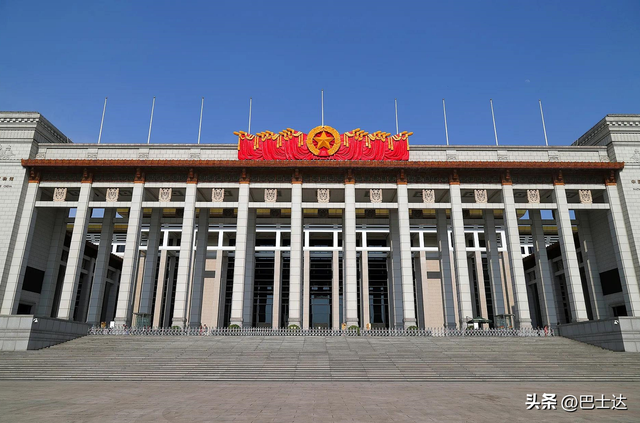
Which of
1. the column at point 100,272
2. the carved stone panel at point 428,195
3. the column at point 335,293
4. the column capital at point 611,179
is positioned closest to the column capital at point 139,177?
the column at point 100,272

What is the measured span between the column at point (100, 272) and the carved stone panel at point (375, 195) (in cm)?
Result: 2547

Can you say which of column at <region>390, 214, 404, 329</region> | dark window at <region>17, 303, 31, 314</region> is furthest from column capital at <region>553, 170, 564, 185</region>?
dark window at <region>17, 303, 31, 314</region>

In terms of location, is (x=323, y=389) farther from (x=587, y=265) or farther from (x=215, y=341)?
(x=587, y=265)

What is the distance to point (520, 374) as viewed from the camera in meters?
20.8

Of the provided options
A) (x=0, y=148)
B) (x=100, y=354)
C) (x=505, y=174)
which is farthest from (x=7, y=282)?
(x=505, y=174)

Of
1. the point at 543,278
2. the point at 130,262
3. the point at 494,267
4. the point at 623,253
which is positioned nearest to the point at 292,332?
the point at 130,262

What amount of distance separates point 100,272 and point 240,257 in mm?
13310

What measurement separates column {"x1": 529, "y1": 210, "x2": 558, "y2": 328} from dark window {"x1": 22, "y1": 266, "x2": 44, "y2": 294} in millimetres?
46300

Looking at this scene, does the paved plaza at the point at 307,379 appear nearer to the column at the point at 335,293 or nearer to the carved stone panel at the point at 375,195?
the carved stone panel at the point at 375,195

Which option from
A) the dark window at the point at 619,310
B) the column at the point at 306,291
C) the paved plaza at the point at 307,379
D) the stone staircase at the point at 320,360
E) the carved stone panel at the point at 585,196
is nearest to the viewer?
the paved plaza at the point at 307,379

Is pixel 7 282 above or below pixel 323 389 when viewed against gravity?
above

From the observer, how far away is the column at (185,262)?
3528 cm

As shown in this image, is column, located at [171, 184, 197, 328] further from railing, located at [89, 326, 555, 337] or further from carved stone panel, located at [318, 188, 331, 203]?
carved stone panel, located at [318, 188, 331, 203]

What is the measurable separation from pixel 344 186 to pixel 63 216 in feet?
94.3
